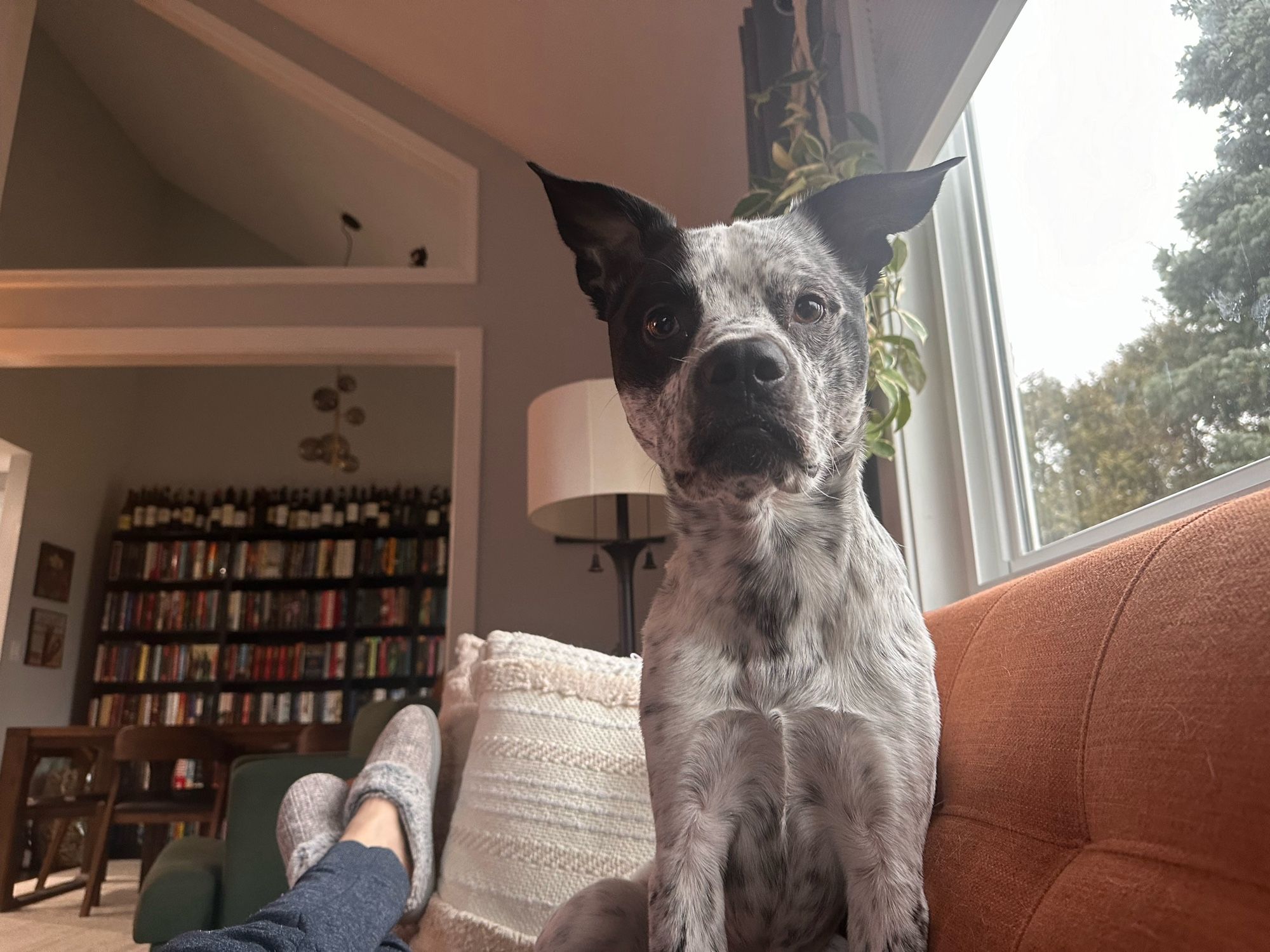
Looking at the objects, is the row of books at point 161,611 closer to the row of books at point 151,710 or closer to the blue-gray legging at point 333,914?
the row of books at point 151,710

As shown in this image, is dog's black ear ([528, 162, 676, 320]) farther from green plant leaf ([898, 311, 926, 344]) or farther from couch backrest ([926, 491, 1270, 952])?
green plant leaf ([898, 311, 926, 344])

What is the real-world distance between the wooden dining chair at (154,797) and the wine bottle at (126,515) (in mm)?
2812

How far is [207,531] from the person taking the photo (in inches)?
290

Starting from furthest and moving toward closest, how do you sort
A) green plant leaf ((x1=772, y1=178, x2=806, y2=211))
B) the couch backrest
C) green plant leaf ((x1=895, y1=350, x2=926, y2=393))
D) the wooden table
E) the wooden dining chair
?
the wooden table → the wooden dining chair → green plant leaf ((x1=895, y1=350, x2=926, y2=393)) → green plant leaf ((x1=772, y1=178, x2=806, y2=211)) → the couch backrest

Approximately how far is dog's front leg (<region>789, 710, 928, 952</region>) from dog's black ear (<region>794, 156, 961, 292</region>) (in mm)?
333

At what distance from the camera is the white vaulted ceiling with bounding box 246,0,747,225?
2721mm

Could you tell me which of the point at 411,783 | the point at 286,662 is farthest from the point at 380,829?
the point at 286,662

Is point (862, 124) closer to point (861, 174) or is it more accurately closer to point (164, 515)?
point (861, 174)

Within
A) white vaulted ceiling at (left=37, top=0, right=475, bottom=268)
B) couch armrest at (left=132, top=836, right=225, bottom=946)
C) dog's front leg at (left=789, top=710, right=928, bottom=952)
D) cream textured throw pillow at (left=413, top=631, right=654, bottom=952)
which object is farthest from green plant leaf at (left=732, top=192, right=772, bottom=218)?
white vaulted ceiling at (left=37, top=0, right=475, bottom=268)

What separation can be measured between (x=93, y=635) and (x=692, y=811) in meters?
7.90

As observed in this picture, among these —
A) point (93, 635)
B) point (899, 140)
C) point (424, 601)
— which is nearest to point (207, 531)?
point (93, 635)

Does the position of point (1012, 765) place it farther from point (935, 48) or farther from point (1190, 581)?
point (935, 48)

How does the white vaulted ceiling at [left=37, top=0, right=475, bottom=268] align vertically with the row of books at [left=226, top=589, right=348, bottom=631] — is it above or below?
above

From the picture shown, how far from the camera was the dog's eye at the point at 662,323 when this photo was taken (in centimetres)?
63
